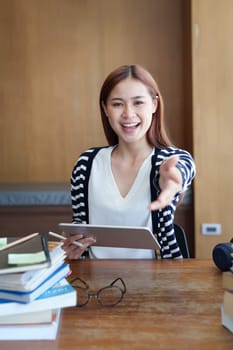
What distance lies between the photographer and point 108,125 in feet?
5.57

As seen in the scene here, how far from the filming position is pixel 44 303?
2.71 ft

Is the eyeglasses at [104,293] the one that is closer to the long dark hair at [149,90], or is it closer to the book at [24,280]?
the book at [24,280]

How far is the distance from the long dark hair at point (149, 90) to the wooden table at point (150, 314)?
0.55 m

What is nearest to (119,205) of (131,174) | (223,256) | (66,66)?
(131,174)

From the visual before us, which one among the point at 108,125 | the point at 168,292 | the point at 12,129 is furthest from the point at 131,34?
the point at 168,292

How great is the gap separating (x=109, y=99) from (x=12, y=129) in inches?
68.5

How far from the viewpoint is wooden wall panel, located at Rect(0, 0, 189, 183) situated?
10.0ft

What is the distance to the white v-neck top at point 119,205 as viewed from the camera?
154 centimetres

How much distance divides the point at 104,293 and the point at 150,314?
0.16 metres

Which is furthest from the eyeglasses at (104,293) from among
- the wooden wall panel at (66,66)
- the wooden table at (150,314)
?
the wooden wall panel at (66,66)

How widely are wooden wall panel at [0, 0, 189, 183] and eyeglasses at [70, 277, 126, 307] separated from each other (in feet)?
6.89

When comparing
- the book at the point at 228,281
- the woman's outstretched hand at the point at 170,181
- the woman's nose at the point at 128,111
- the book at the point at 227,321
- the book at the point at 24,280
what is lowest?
the book at the point at 227,321

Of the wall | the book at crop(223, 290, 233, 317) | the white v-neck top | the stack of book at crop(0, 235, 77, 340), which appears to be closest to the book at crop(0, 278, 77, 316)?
the stack of book at crop(0, 235, 77, 340)

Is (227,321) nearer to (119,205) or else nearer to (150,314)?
(150,314)
